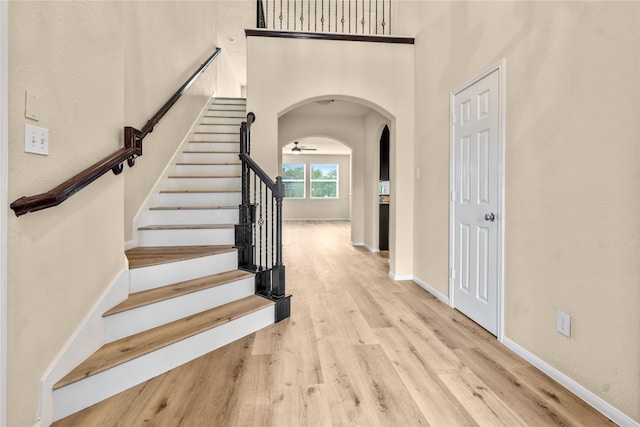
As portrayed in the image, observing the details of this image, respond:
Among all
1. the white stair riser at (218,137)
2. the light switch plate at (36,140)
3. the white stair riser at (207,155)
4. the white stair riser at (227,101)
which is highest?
the white stair riser at (227,101)

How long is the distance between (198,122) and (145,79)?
6.04 feet

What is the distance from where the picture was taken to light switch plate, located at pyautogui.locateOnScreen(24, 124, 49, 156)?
1.32 metres

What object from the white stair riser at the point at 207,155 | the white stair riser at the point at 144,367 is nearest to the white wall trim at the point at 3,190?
the white stair riser at the point at 144,367

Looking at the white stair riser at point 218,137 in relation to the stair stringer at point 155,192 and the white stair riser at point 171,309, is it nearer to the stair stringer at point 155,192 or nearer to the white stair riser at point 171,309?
the stair stringer at point 155,192

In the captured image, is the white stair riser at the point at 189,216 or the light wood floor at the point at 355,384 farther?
the white stair riser at the point at 189,216

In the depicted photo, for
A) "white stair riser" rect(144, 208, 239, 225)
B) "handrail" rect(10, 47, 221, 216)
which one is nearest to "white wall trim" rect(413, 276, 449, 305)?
"white stair riser" rect(144, 208, 239, 225)

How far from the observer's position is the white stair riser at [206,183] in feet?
12.5

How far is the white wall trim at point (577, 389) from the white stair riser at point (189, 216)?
8.79ft

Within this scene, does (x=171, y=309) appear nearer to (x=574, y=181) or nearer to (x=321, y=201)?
(x=574, y=181)

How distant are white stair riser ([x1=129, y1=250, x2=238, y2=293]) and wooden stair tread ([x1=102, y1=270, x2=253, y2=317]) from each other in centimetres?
4

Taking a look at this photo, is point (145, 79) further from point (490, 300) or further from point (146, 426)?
point (490, 300)

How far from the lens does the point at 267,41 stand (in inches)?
153

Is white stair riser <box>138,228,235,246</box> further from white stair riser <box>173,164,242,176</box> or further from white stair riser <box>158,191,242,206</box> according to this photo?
white stair riser <box>173,164,242,176</box>

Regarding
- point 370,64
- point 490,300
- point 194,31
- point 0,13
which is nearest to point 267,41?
point 370,64
